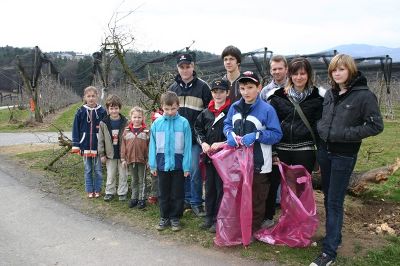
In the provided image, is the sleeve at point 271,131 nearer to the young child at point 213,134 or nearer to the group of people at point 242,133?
the group of people at point 242,133

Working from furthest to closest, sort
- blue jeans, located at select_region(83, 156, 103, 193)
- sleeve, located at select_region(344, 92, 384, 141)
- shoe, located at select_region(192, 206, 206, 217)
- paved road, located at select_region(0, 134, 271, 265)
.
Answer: blue jeans, located at select_region(83, 156, 103, 193) → shoe, located at select_region(192, 206, 206, 217) → paved road, located at select_region(0, 134, 271, 265) → sleeve, located at select_region(344, 92, 384, 141)

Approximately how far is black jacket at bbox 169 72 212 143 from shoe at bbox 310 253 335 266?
186 cm

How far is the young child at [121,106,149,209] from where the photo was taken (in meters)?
4.92

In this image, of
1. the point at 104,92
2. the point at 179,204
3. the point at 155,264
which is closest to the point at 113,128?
the point at 179,204

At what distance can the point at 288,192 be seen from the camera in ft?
12.4

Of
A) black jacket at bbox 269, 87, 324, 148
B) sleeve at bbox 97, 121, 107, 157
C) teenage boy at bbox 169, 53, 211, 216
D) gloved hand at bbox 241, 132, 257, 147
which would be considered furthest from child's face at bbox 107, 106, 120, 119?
black jacket at bbox 269, 87, 324, 148

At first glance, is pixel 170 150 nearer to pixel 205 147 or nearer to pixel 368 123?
pixel 205 147

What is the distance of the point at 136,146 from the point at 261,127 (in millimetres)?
1826

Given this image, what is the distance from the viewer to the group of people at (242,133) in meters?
3.30

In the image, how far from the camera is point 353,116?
3.18 meters

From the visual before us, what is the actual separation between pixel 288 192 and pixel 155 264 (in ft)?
4.65

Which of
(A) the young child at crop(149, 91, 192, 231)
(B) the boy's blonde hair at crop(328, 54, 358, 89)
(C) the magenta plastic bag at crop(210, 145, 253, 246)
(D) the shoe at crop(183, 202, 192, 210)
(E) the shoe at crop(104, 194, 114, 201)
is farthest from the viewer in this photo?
(E) the shoe at crop(104, 194, 114, 201)

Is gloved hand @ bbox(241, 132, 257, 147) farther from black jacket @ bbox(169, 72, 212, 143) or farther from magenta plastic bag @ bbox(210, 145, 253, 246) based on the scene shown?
black jacket @ bbox(169, 72, 212, 143)

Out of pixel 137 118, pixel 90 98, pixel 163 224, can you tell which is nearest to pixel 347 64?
pixel 163 224
